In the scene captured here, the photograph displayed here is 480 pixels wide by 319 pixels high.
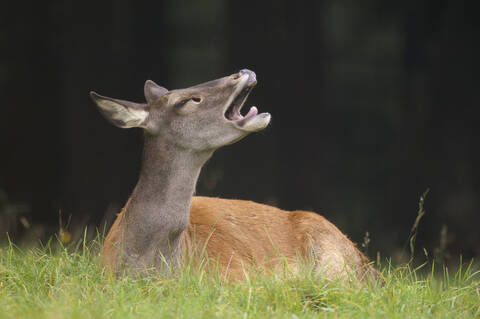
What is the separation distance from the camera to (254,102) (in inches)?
442

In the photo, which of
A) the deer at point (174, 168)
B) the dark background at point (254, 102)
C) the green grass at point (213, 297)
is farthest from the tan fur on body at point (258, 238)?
the dark background at point (254, 102)

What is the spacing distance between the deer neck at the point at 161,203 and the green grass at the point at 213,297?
0.24 meters

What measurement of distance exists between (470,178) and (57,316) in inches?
335

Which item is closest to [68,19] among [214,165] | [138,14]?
[138,14]

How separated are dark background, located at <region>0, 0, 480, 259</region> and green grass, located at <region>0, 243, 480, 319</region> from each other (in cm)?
531

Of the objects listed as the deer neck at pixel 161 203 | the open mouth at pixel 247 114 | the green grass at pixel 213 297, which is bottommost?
the green grass at pixel 213 297

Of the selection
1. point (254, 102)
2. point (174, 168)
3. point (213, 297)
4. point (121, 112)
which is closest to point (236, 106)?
point (174, 168)

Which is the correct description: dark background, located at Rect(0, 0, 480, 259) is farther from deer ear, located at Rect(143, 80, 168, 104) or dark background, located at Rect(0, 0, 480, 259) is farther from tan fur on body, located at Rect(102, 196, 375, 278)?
deer ear, located at Rect(143, 80, 168, 104)

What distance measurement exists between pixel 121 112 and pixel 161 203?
2.19 ft

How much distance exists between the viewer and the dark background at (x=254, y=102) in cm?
1048

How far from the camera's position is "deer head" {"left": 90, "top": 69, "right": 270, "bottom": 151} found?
205 inches

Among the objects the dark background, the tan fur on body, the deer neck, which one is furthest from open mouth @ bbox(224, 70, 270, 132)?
the dark background

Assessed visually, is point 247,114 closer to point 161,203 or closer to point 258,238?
point 161,203

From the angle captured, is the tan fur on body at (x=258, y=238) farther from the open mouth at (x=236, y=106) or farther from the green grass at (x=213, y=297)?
the open mouth at (x=236, y=106)
